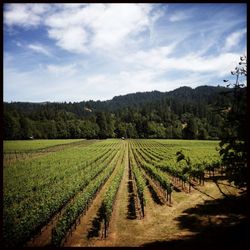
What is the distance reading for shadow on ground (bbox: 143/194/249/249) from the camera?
15300mm

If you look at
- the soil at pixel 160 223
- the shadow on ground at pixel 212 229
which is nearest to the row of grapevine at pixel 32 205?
the soil at pixel 160 223

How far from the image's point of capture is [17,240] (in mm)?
14680

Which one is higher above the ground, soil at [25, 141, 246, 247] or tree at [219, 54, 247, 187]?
tree at [219, 54, 247, 187]

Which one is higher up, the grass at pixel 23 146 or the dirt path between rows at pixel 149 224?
the grass at pixel 23 146

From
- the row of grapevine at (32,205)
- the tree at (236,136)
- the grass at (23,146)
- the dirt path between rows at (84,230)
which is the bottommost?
the dirt path between rows at (84,230)

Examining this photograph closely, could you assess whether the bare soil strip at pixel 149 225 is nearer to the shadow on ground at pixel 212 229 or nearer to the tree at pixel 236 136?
the shadow on ground at pixel 212 229

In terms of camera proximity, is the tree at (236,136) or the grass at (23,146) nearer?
the tree at (236,136)

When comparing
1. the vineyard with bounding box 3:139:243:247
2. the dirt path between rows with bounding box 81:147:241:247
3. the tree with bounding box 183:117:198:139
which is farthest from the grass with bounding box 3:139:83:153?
the tree with bounding box 183:117:198:139

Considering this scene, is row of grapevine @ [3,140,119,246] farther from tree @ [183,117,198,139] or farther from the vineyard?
tree @ [183,117,198,139]

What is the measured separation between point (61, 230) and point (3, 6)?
12.5 meters

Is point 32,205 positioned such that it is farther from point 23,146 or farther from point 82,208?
point 23,146

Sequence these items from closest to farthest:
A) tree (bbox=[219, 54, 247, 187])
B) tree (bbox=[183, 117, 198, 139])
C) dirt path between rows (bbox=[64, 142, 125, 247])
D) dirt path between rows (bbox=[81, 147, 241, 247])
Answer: tree (bbox=[219, 54, 247, 187])
dirt path between rows (bbox=[64, 142, 125, 247])
dirt path between rows (bbox=[81, 147, 241, 247])
tree (bbox=[183, 117, 198, 139])

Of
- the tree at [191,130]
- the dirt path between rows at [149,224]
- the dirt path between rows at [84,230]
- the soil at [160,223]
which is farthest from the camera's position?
the tree at [191,130]

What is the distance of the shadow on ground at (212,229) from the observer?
1530 centimetres
